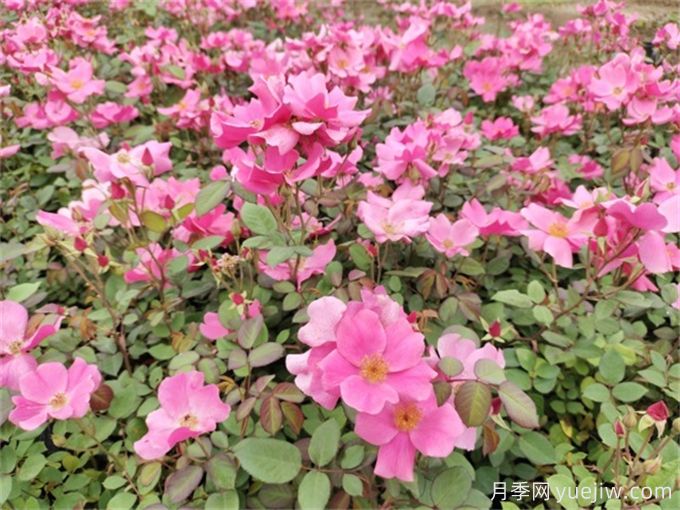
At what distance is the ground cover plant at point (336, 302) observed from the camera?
0.75m

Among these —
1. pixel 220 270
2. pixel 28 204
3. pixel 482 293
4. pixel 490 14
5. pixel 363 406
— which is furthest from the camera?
pixel 490 14

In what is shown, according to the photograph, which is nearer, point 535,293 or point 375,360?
point 375,360

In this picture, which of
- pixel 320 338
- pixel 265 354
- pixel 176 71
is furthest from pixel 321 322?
pixel 176 71

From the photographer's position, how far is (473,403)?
68cm

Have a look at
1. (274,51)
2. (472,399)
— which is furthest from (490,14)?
(472,399)

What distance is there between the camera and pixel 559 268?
1.35 metres

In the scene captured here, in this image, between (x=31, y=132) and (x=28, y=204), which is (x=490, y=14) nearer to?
(x=31, y=132)

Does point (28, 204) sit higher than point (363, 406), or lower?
lower

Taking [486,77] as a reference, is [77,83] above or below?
above

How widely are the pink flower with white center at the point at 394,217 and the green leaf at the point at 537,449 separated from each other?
0.40m

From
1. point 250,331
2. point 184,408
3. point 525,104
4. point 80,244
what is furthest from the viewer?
point 525,104

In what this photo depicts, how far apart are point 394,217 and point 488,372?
408 mm

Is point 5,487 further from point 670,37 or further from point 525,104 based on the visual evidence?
point 670,37

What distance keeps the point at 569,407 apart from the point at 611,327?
7.5 inches
